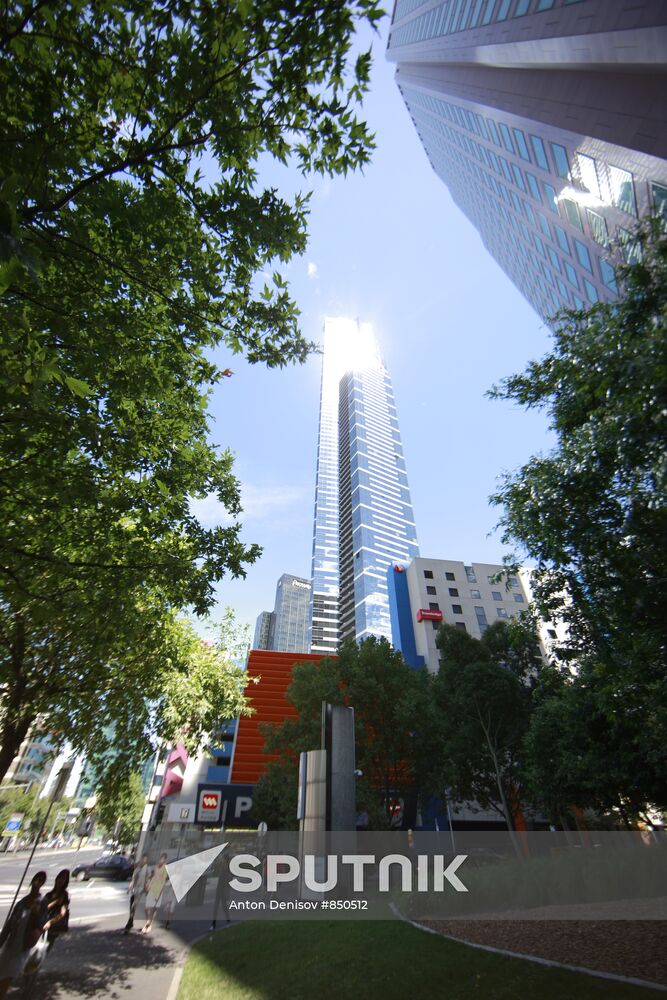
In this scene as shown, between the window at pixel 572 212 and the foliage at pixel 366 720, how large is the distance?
27.6 m

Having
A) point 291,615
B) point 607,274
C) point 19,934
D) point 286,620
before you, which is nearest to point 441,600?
Answer: point 607,274

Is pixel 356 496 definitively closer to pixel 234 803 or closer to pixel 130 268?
pixel 234 803

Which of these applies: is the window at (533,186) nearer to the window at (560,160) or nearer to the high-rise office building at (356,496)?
the window at (560,160)

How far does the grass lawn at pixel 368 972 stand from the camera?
603cm

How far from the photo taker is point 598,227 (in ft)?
68.2

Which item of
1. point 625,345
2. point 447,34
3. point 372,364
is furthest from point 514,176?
point 372,364

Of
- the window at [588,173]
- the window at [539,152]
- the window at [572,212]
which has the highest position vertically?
the window at [539,152]

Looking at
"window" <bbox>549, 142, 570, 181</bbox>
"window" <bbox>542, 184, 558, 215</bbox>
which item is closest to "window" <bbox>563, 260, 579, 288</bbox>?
"window" <bbox>542, 184, 558, 215</bbox>

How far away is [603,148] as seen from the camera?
60.8 ft

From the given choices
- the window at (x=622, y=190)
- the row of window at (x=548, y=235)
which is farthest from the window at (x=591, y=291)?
the window at (x=622, y=190)

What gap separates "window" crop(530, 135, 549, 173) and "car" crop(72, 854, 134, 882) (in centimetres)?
4841

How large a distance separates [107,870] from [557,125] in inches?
1936

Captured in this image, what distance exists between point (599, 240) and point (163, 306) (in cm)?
2318

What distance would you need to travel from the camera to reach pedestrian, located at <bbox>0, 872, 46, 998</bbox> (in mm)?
5992
